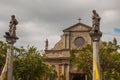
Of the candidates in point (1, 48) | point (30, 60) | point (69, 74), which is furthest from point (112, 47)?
point (69, 74)

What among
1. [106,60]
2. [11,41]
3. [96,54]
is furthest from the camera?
[106,60]

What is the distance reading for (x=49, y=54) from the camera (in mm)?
69188

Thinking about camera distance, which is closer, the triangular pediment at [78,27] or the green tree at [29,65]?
the green tree at [29,65]

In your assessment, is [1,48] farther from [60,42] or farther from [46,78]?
[60,42]

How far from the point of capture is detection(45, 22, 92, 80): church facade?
6697 cm

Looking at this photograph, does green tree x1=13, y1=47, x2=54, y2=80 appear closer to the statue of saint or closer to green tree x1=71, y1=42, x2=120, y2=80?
green tree x1=71, y1=42, x2=120, y2=80

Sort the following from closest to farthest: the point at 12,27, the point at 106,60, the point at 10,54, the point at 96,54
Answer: the point at 96,54
the point at 10,54
the point at 12,27
the point at 106,60

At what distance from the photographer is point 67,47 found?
226 feet

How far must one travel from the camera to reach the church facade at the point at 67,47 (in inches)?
2637

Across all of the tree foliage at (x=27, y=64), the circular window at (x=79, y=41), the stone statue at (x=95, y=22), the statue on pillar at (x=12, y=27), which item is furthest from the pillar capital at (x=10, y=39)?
the circular window at (x=79, y=41)

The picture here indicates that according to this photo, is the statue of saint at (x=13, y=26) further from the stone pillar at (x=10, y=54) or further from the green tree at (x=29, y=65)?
the green tree at (x=29, y=65)

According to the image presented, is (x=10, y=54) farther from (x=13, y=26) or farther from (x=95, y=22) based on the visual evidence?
(x=95, y=22)

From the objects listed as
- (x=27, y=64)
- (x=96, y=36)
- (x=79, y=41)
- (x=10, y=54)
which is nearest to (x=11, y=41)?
(x=10, y=54)

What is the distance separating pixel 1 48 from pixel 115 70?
53.4ft
